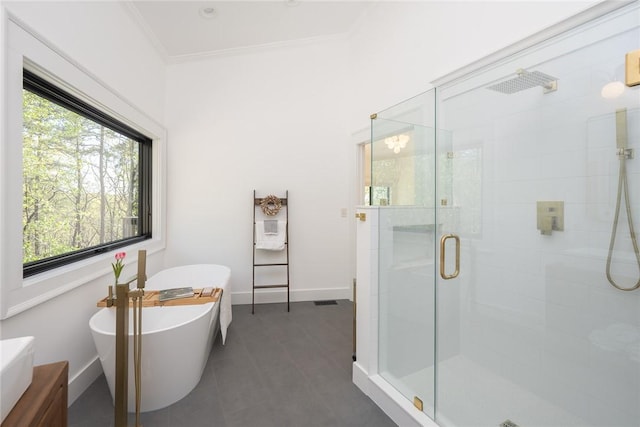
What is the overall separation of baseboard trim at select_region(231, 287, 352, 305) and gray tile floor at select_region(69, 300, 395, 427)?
31.2 inches

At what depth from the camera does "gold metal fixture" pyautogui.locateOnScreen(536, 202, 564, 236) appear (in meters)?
1.58

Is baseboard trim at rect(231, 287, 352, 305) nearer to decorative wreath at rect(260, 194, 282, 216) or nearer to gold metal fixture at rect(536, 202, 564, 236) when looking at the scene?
decorative wreath at rect(260, 194, 282, 216)

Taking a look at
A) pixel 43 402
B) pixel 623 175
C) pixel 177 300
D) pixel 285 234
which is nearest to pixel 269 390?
pixel 177 300

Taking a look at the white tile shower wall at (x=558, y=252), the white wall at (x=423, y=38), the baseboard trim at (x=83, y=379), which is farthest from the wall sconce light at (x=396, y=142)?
the baseboard trim at (x=83, y=379)

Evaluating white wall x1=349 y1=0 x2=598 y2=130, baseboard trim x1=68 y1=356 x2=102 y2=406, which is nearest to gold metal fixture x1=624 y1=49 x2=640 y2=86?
white wall x1=349 y1=0 x2=598 y2=130

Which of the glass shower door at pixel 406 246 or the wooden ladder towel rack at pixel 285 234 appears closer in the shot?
the glass shower door at pixel 406 246

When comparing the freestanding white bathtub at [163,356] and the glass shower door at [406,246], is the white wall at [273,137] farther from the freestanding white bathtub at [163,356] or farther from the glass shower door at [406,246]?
the freestanding white bathtub at [163,356]

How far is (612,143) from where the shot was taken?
1363 millimetres

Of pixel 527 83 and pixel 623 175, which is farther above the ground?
pixel 527 83

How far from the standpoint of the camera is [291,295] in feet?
12.6

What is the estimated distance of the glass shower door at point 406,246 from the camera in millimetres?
1823

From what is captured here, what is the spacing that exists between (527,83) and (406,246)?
1.15 meters

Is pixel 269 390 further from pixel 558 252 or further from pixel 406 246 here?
pixel 558 252

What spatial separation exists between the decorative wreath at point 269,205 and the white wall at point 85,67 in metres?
1.54
